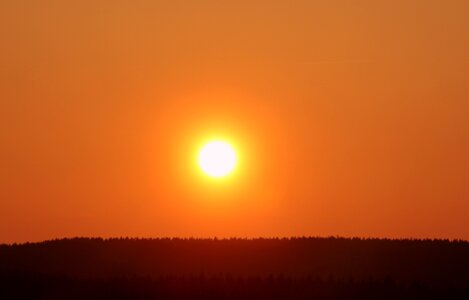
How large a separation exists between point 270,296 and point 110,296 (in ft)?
26.2

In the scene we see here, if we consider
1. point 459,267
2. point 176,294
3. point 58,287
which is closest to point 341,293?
point 176,294

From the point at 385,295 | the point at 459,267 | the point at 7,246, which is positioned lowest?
the point at 385,295

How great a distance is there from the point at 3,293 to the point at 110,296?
6702 mm

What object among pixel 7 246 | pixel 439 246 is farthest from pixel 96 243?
pixel 439 246

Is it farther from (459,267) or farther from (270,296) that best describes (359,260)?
(270,296)

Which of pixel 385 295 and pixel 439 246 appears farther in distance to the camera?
pixel 439 246

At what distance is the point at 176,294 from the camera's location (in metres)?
70.4

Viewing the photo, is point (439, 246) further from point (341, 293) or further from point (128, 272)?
point (341, 293)

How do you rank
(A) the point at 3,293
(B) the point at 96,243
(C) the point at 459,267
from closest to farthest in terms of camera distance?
(A) the point at 3,293, (C) the point at 459,267, (B) the point at 96,243

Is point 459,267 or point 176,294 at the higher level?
point 459,267

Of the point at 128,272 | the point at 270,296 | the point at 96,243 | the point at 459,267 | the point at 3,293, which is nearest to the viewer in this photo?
the point at 270,296

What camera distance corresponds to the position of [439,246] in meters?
94.6

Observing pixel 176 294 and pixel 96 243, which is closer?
pixel 176 294

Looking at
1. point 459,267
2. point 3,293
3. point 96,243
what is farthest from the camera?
point 96,243
